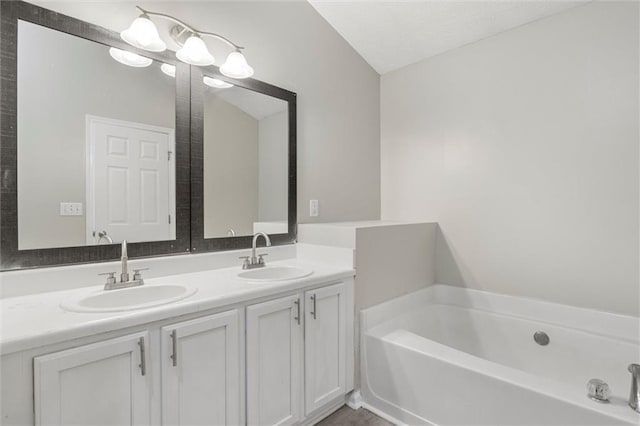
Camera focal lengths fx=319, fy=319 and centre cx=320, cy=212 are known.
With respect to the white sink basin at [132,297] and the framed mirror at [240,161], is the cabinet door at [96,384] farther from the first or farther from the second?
the framed mirror at [240,161]

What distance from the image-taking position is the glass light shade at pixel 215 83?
183cm

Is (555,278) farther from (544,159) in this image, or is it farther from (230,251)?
(230,251)

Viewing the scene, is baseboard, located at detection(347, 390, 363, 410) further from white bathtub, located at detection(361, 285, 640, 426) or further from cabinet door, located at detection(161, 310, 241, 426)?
cabinet door, located at detection(161, 310, 241, 426)

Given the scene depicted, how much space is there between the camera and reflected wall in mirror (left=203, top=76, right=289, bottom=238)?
6.07 ft

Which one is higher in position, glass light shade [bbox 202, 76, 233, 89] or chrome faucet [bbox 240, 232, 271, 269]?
glass light shade [bbox 202, 76, 233, 89]

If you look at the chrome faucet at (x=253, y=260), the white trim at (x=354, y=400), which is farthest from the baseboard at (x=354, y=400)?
the chrome faucet at (x=253, y=260)

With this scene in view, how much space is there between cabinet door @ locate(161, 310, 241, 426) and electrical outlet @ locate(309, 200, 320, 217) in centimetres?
112

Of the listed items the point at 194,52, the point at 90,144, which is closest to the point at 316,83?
the point at 194,52

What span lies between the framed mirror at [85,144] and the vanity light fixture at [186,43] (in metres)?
0.08

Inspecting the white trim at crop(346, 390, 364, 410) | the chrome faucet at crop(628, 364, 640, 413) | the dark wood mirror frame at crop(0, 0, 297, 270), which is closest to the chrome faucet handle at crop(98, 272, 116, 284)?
the dark wood mirror frame at crop(0, 0, 297, 270)

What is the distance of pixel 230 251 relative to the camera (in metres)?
1.91

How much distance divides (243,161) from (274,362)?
46.4 inches

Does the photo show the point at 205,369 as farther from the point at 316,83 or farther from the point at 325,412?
the point at 316,83

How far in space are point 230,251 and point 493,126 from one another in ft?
6.54
